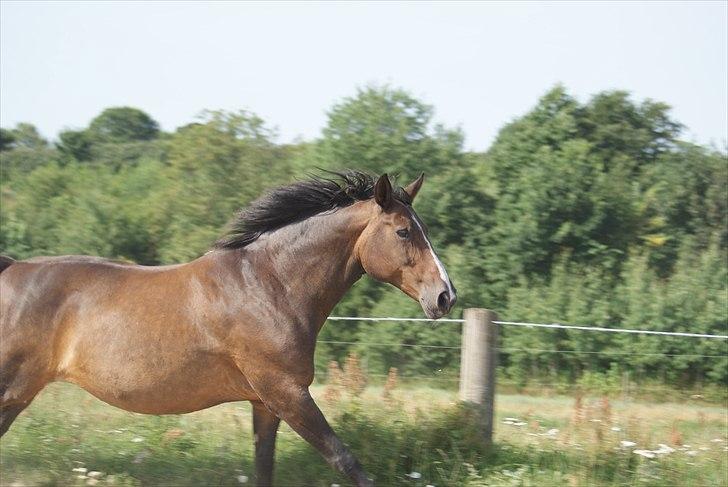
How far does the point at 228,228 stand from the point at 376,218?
3.60ft

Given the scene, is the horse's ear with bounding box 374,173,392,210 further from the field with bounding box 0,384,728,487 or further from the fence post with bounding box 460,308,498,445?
the field with bounding box 0,384,728,487

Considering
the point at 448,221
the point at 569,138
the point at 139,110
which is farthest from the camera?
the point at 139,110

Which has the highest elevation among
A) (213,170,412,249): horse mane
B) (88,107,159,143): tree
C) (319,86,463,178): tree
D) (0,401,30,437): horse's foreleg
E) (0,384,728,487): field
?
(88,107,159,143): tree

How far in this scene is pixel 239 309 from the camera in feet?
18.1

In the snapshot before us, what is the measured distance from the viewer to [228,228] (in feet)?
19.6

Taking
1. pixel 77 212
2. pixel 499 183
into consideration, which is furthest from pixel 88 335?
pixel 77 212

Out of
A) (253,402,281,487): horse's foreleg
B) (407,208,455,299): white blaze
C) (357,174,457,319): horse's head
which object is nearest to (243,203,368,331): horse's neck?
(357,174,457,319): horse's head

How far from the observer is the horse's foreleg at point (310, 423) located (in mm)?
5277

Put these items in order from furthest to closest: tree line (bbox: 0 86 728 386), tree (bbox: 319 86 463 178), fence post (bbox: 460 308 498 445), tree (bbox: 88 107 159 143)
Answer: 1. tree (bbox: 88 107 159 143)
2. tree (bbox: 319 86 463 178)
3. tree line (bbox: 0 86 728 386)
4. fence post (bbox: 460 308 498 445)

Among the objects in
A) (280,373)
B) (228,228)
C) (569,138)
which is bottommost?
(280,373)

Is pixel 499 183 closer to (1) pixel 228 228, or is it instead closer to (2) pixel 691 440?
(2) pixel 691 440

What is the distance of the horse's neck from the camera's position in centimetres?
557

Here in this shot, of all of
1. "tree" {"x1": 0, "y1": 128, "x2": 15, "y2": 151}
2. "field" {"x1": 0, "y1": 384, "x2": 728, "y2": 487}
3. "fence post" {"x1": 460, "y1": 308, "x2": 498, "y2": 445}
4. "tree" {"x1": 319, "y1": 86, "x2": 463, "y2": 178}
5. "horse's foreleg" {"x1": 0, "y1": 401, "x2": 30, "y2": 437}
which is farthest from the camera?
"tree" {"x1": 0, "y1": 128, "x2": 15, "y2": 151}

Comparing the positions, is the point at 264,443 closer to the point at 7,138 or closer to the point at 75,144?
the point at 75,144
